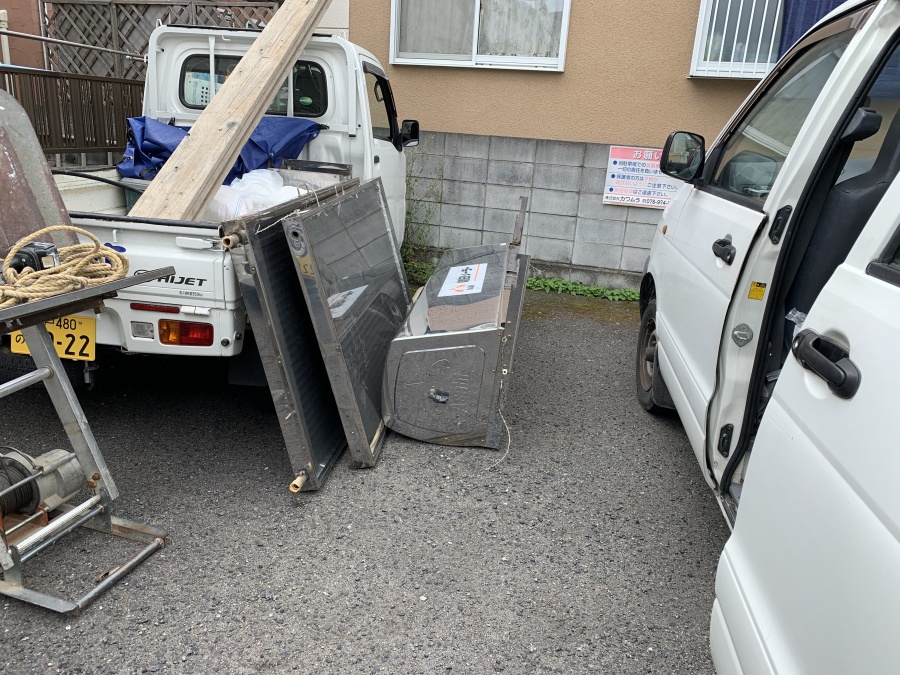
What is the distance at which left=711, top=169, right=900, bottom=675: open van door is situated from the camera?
105 centimetres

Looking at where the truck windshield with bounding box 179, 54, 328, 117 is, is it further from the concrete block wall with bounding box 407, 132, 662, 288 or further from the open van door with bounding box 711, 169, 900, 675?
the open van door with bounding box 711, 169, 900, 675

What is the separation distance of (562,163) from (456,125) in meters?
1.15

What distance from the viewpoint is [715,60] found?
6.04m

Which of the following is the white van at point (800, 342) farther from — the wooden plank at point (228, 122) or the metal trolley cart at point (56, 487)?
the wooden plank at point (228, 122)

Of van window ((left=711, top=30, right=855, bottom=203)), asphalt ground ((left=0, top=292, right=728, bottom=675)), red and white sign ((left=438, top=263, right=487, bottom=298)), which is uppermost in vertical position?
van window ((left=711, top=30, right=855, bottom=203))

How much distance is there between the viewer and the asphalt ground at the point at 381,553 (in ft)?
7.04

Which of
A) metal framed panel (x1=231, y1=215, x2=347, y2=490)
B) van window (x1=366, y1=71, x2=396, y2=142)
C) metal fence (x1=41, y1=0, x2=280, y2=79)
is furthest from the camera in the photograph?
metal fence (x1=41, y1=0, x2=280, y2=79)

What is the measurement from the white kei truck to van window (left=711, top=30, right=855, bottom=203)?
2.19 meters

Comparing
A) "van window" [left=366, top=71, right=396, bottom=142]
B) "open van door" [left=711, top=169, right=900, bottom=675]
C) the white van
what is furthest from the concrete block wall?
"open van door" [left=711, top=169, right=900, bottom=675]

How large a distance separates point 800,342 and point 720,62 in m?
5.46

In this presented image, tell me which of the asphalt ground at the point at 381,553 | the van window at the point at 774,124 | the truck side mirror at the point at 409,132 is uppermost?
the van window at the point at 774,124

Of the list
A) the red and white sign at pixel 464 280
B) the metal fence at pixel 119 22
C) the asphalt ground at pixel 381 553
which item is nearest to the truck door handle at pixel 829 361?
the asphalt ground at pixel 381 553

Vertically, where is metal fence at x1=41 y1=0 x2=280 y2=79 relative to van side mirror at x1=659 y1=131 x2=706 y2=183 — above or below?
above

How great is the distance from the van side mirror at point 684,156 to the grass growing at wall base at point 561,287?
10.8 feet
